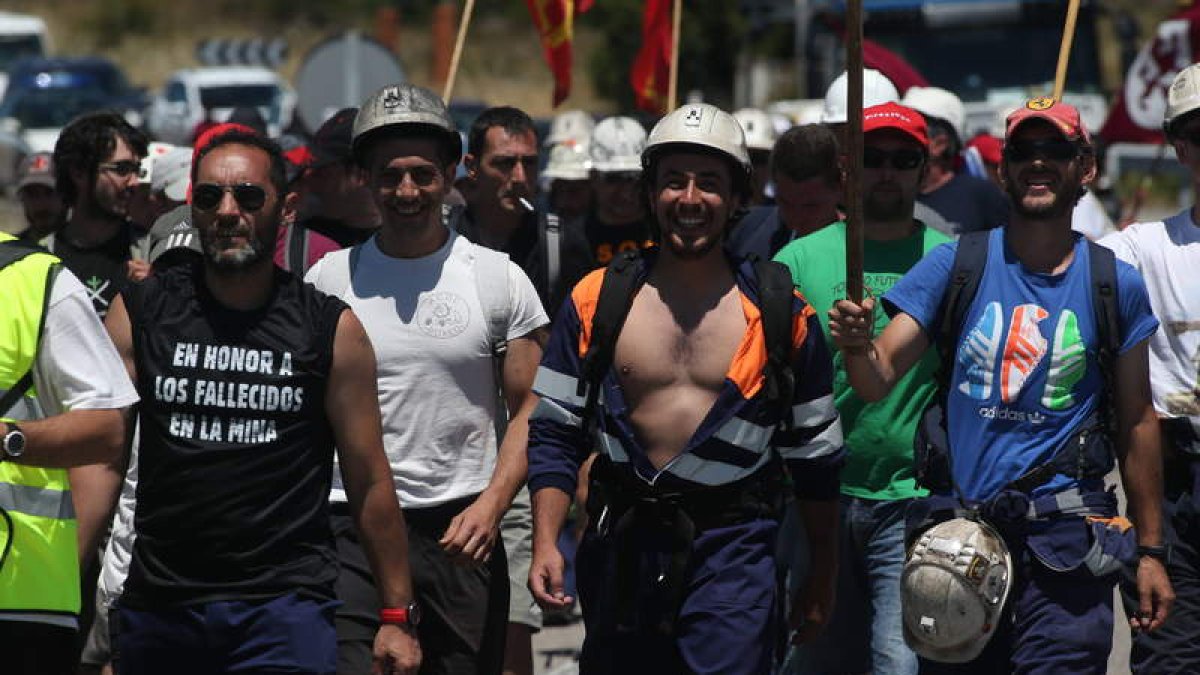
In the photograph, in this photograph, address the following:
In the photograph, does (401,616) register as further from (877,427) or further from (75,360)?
(877,427)

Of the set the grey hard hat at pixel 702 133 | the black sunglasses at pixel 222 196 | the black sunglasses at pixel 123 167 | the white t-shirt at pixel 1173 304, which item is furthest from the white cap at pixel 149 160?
the white t-shirt at pixel 1173 304

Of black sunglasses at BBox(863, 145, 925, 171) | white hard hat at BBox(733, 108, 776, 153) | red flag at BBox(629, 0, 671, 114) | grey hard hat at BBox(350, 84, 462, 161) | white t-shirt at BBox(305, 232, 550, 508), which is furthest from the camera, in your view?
red flag at BBox(629, 0, 671, 114)

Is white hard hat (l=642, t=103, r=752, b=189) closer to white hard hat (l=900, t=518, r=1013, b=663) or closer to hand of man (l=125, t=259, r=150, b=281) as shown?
white hard hat (l=900, t=518, r=1013, b=663)

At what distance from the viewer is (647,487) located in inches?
215

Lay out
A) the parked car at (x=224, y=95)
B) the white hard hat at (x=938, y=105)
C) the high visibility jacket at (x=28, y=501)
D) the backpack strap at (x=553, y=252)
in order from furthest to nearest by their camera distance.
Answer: the parked car at (x=224, y=95)
the white hard hat at (x=938, y=105)
the backpack strap at (x=553, y=252)
the high visibility jacket at (x=28, y=501)

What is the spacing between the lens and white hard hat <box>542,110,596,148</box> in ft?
37.4

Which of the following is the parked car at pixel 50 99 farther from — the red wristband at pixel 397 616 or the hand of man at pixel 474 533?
the red wristband at pixel 397 616

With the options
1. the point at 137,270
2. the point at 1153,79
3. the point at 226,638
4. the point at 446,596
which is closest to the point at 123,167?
the point at 137,270

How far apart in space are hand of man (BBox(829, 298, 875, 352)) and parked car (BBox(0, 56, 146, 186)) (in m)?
26.1

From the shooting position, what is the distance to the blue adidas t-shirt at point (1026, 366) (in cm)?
565

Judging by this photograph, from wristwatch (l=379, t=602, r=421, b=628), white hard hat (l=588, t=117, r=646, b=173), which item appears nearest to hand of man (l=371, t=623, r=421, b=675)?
wristwatch (l=379, t=602, r=421, b=628)

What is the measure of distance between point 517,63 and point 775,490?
50496mm

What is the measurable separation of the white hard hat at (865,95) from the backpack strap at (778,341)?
10.8 feet

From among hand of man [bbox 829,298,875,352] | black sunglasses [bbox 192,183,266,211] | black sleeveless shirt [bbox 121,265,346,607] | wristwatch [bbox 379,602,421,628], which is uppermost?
black sunglasses [bbox 192,183,266,211]
